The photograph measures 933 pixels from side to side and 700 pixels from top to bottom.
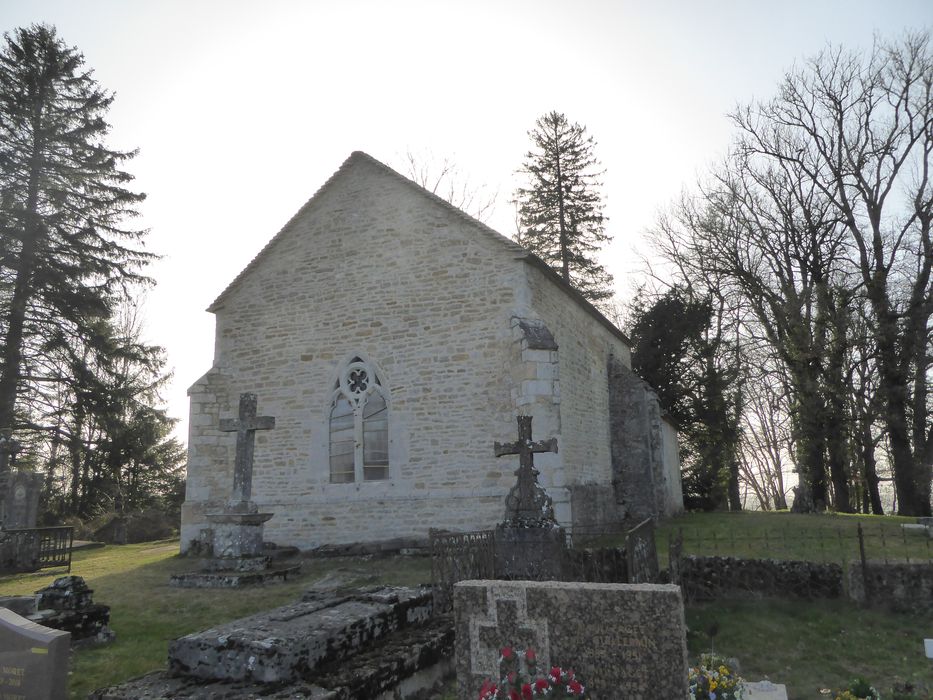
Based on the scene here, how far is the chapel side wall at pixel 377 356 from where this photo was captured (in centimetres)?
1284

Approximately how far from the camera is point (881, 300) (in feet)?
64.6

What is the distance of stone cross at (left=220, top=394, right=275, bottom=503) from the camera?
1107cm

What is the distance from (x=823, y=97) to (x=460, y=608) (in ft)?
77.9

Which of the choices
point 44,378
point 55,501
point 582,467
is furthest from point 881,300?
point 55,501

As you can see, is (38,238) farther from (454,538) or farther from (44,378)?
(454,538)

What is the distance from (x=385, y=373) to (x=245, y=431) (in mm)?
3360

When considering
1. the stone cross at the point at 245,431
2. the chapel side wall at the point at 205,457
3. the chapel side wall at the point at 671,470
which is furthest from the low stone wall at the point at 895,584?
the chapel side wall at the point at 205,457

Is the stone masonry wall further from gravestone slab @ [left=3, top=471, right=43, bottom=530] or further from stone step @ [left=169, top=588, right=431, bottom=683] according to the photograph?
stone step @ [left=169, top=588, right=431, bottom=683]

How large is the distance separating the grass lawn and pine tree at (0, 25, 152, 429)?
39.8 feet

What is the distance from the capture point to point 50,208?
21828 mm

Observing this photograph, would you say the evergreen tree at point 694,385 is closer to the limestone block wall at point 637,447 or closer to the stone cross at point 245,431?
the limestone block wall at point 637,447

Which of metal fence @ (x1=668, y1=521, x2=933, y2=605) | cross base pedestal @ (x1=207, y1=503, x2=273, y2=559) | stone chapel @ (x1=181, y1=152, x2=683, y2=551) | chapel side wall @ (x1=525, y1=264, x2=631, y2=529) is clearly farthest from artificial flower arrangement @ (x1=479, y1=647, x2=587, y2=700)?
chapel side wall @ (x1=525, y1=264, x2=631, y2=529)

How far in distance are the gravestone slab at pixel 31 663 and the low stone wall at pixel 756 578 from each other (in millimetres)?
6870

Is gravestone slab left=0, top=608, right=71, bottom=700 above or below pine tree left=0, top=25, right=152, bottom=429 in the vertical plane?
below
